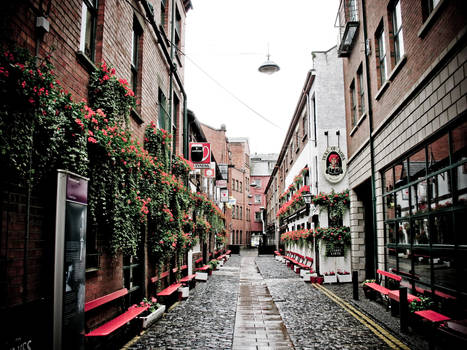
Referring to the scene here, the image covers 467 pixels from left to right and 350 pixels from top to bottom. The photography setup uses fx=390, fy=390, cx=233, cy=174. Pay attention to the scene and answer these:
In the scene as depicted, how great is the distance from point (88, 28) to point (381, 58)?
8.03 meters

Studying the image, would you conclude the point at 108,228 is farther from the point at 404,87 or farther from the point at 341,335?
the point at 404,87

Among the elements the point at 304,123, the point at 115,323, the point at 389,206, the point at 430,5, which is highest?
the point at 304,123

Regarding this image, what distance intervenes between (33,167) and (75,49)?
2.53m

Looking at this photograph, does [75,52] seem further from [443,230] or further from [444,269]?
[444,269]

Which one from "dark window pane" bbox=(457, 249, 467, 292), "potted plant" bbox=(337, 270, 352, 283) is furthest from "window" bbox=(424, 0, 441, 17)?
"potted plant" bbox=(337, 270, 352, 283)

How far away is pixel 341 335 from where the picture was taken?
7.36 m

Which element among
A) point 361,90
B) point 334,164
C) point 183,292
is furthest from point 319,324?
point 334,164

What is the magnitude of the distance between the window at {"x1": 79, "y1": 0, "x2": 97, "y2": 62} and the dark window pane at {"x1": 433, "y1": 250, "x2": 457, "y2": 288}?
7.17 meters

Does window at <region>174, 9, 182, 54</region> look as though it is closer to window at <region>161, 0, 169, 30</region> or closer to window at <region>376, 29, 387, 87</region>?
window at <region>161, 0, 169, 30</region>

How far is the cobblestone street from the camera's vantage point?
6.80 m

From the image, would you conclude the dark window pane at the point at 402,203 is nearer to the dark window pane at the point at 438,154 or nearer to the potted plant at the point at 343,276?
the dark window pane at the point at 438,154

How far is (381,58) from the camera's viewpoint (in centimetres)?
1108

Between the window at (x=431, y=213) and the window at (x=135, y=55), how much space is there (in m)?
6.77

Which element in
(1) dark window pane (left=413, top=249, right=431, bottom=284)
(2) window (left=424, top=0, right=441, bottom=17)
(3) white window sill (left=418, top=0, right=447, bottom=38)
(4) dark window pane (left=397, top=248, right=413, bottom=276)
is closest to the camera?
(3) white window sill (left=418, top=0, right=447, bottom=38)
